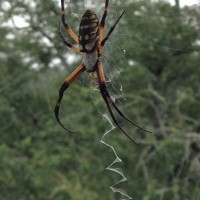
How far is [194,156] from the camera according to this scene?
32.8ft

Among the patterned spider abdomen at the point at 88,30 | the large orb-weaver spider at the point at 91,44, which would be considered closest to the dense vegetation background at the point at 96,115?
the large orb-weaver spider at the point at 91,44

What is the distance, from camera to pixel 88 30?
145 inches

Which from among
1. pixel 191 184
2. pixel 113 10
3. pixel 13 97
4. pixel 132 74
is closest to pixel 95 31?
pixel 113 10

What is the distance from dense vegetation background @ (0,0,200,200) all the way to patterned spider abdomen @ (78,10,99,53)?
404 centimetres

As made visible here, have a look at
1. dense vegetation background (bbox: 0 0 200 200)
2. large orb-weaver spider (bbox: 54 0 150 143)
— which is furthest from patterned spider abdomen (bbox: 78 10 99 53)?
dense vegetation background (bbox: 0 0 200 200)

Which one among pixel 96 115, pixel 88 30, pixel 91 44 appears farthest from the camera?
pixel 96 115

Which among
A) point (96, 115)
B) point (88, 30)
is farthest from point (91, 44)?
point (96, 115)

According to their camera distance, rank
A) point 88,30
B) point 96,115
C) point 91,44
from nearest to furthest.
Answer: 1. point 88,30
2. point 91,44
3. point 96,115

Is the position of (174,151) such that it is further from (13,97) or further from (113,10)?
(113,10)

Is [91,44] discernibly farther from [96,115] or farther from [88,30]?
[96,115]

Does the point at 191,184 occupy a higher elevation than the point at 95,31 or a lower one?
lower

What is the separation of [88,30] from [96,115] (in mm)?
7354

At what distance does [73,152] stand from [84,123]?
604mm

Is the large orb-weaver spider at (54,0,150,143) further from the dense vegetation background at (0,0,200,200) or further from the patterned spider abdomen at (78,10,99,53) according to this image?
the dense vegetation background at (0,0,200,200)
